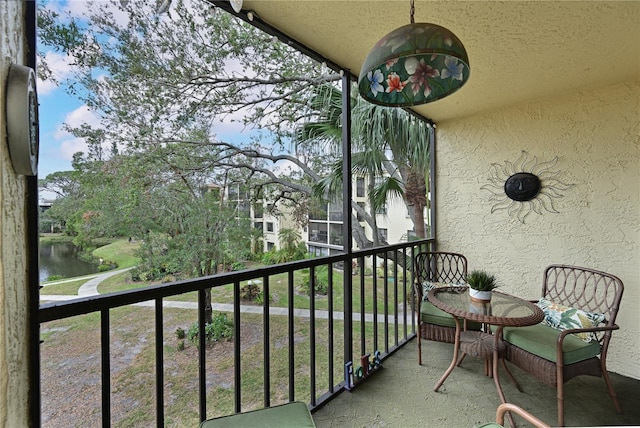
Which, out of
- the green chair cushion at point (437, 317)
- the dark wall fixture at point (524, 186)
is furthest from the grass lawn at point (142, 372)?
the dark wall fixture at point (524, 186)

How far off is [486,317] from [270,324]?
5.92 feet

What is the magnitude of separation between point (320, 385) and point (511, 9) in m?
3.40

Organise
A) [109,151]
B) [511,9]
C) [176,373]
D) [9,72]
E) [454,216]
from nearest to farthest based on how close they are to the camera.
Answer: [9,72] → [511,9] → [109,151] → [176,373] → [454,216]

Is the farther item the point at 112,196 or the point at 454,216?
the point at 454,216

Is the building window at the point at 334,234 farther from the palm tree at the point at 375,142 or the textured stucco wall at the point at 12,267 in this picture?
the textured stucco wall at the point at 12,267

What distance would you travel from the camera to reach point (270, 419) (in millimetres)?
1136

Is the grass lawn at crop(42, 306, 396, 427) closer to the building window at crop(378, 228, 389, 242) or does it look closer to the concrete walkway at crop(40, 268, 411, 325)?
the concrete walkway at crop(40, 268, 411, 325)

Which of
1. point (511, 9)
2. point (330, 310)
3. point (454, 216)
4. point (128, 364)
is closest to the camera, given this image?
point (511, 9)

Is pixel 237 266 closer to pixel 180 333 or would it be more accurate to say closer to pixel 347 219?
pixel 180 333

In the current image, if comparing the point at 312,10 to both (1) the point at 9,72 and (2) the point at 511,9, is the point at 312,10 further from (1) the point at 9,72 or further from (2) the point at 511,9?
(1) the point at 9,72

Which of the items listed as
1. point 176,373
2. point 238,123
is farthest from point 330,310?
point 238,123

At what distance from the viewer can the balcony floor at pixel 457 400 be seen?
5.96 ft

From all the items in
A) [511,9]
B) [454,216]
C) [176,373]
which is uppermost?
[511,9]

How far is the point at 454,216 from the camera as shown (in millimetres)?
3277
